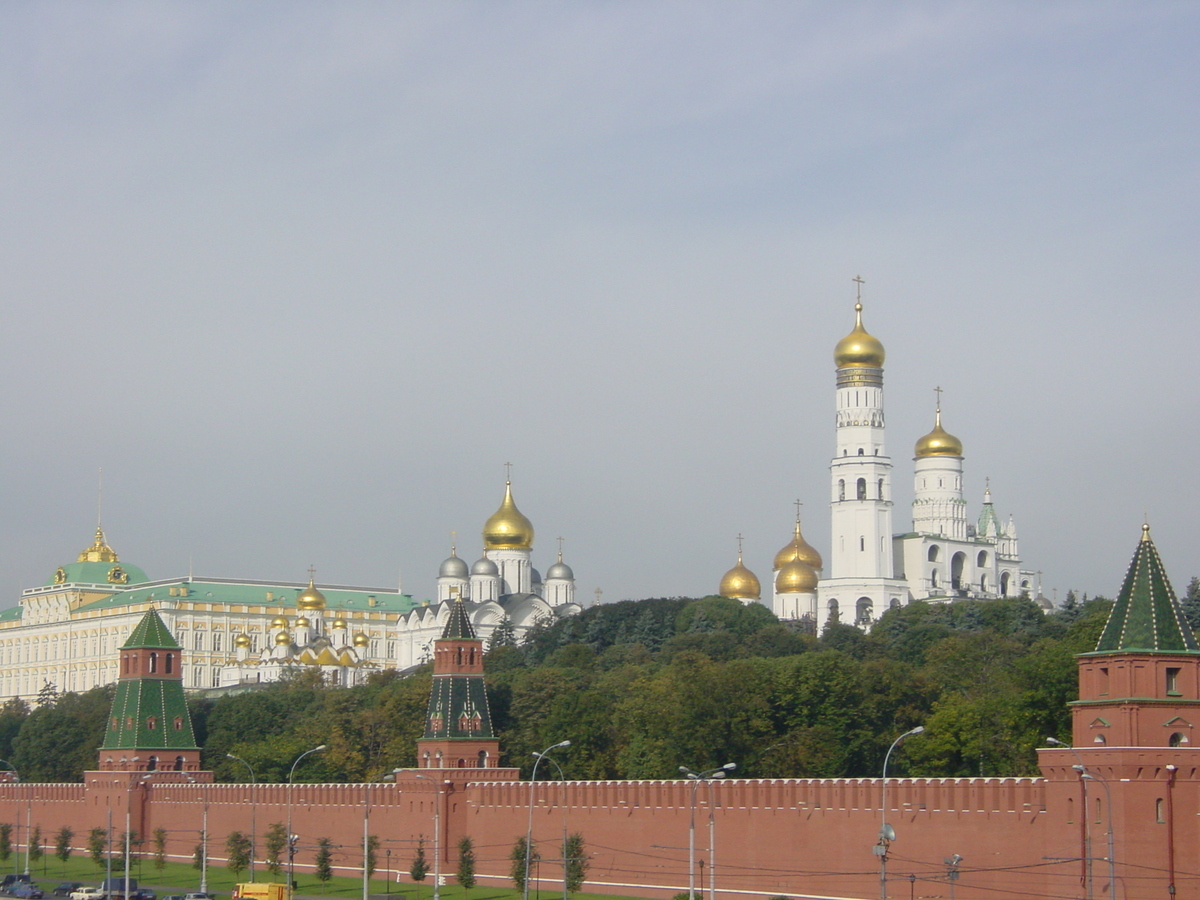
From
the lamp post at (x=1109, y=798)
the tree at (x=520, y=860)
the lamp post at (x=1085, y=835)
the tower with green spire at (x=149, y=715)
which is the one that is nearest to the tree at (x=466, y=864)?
the tree at (x=520, y=860)

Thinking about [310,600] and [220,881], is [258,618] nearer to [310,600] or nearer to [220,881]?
[310,600]

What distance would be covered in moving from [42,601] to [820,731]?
11686 centimetres

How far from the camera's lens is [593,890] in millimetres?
64562

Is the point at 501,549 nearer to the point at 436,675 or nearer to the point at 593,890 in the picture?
the point at 436,675

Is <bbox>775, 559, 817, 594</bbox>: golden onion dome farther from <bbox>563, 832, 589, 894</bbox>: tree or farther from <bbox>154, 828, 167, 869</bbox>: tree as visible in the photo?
<bbox>563, 832, 589, 894</bbox>: tree

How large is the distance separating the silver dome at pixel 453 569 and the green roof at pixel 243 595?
21.0 meters

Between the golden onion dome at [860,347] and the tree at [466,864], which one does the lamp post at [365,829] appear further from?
the golden onion dome at [860,347]

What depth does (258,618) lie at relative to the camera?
566 feet

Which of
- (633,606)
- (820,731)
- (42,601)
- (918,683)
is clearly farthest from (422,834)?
(42,601)

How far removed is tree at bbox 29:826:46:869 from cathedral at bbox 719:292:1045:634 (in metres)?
53.4

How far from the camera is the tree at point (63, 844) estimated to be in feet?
270

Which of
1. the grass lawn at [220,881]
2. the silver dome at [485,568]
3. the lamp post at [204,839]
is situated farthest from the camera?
the silver dome at [485,568]

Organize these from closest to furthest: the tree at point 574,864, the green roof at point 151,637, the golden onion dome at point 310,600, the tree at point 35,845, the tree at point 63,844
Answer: the tree at point 574,864 → the tree at point 63,844 → the tree at point 35,845 → the green roof at point 151,637 → the golden onion dome at point 310,600

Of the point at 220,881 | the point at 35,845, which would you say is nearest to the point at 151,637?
the point at 35,845
